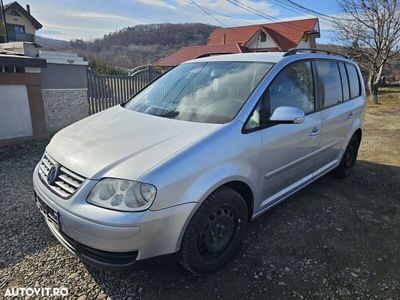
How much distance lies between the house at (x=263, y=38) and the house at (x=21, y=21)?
2104 cm

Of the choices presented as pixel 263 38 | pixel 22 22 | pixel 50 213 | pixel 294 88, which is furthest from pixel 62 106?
pixel 22 22

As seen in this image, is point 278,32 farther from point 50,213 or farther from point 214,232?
point 50,213

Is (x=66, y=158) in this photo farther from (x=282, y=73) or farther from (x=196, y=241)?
(x=282, y=73)

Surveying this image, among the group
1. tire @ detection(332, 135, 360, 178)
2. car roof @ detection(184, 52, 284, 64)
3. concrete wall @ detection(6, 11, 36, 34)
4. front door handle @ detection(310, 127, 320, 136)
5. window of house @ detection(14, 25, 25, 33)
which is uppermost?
concrete wall @ detection(6, 11, 36, 34)

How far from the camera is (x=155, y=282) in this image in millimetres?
2383

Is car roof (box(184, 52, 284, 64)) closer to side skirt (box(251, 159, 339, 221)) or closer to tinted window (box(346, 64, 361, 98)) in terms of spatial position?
side skirt (box(251, 159, 339, 221))

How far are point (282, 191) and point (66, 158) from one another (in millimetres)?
2033

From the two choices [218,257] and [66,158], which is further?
[218,257]

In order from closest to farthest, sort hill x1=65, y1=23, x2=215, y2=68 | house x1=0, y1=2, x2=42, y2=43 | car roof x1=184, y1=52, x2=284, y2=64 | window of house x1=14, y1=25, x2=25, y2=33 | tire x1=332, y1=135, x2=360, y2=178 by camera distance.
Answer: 1. car roof x1=184, y1=52, x2=284, y2=64
2. tire x1=332, y1=135, x2=360, y2=178
3. house x1=0, y1=2, x2=42, y2=43
4. window of house x1=14, y1=25, x2=25, y2=33
5. hill x1=65, y1=23, x2=215, y2=68

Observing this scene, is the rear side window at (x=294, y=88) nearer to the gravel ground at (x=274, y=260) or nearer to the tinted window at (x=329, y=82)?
the tinted window at (x=329, y=82)

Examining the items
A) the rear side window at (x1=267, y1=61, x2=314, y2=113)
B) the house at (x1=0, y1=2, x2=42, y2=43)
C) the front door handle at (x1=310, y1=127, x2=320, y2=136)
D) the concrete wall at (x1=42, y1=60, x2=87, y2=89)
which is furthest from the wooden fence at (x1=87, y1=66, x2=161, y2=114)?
the house at (x1=0, y1=2, x2=42, y2=43)

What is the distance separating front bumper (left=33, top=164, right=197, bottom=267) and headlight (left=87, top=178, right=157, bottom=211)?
0.04 meters

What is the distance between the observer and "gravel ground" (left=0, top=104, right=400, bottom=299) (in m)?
2.33

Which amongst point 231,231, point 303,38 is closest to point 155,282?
point 231,231
